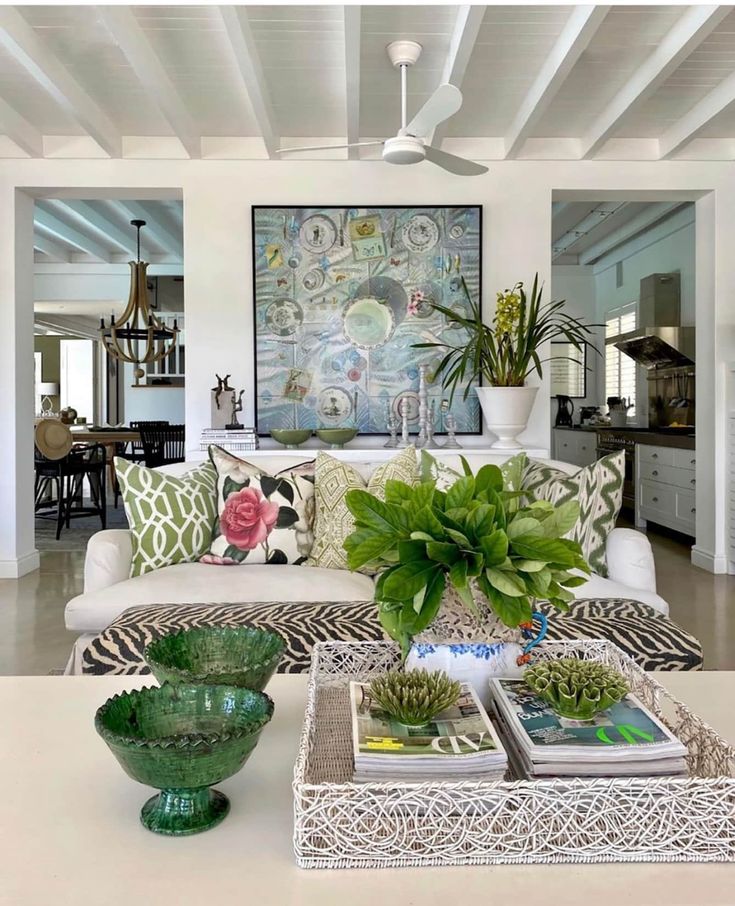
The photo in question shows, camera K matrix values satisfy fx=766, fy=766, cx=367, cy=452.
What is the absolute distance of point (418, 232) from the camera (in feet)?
16.5

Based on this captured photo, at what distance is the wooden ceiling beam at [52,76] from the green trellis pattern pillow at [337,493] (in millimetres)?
2291

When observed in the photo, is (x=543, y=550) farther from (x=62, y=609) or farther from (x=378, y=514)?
(x=62, y=609)

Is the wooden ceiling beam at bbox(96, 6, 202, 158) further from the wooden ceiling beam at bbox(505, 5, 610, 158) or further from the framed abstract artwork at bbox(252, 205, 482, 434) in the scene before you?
the wooden ceiling beam at bbox(505, 5, 610, 158)

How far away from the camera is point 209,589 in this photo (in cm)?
258

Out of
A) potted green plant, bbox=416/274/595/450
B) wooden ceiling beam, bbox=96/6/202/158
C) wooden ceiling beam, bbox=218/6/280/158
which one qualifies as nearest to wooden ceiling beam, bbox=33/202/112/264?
wooden ceiling beam, bbox=96/6/202/158

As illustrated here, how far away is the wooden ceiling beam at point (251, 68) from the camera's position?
10.5 ft

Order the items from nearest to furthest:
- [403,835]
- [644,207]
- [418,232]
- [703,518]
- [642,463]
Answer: [403,835] < [418,232] < [703,518] < [642,463] < [644,207]

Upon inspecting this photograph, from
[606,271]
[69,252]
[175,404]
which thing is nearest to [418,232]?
[606,271]

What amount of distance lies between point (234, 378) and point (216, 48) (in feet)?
6.54

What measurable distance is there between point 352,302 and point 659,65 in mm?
2201

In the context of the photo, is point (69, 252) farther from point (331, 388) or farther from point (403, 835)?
point (403, 835)

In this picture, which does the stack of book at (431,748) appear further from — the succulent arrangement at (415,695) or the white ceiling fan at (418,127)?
the white ceiling fan at (418,127)

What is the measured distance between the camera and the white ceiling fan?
313 cm

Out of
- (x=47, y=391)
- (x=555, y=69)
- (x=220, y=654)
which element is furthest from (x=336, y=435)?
(x=47, y=391)
